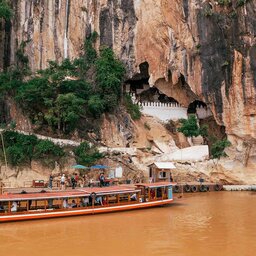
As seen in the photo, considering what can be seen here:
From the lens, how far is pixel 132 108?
3095 centimetres

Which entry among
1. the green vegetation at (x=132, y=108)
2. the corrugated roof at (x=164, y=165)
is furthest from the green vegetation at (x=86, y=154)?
the green vegetation at (x=132, y=108)

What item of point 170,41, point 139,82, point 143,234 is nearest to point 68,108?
point 139,82

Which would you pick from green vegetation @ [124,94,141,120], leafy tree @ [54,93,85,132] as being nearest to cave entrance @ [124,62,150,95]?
green vegetation @ [124,94,141,120]

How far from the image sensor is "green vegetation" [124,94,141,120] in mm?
30547

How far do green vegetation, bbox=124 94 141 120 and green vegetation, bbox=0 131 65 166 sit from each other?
6.98m

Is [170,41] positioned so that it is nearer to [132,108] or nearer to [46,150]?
[132,108]

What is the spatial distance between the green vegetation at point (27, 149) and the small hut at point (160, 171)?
5.76 m

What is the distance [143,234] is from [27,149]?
1388 centimetres

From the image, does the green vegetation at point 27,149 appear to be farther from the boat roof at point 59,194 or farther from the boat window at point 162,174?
the boat roof at point 59,194

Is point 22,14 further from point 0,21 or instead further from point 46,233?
point 46,233

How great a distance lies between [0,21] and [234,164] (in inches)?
791

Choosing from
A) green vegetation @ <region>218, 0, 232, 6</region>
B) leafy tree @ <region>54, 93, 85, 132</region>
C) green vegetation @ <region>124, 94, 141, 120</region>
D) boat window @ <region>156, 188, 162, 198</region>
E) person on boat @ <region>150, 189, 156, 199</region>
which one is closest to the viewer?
person on boat @ <region>150, 189, 156, 199</region>

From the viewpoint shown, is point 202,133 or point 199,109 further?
point 199,109

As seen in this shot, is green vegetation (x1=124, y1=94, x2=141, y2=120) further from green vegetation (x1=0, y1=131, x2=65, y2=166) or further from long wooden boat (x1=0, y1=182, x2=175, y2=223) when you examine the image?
long wooden boat (x1=0, y1=182, x2=175, y2=223)
